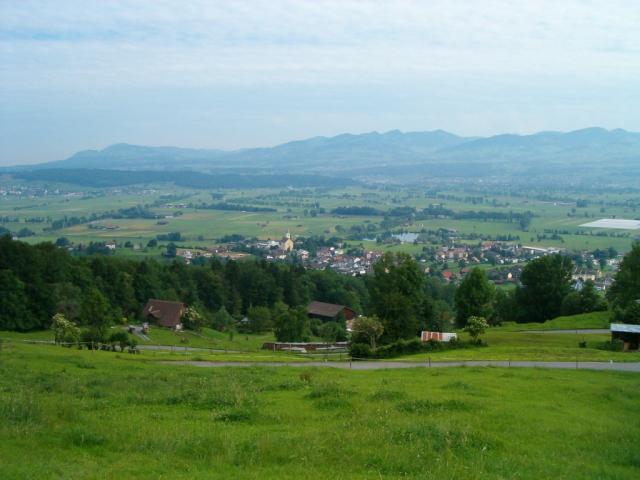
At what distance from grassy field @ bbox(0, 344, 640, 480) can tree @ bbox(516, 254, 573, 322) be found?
35395mm

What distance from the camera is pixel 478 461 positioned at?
1159 cm

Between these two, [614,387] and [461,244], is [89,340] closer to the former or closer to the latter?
[614,387]

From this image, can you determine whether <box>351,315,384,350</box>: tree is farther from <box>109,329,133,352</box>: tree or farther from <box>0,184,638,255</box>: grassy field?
<box>0,184,638,255</box>: grassy field

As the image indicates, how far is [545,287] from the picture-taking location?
5612cm

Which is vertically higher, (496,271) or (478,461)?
(478,461)

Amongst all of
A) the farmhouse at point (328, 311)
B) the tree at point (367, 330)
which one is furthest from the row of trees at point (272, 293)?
the farmhouse at point (328, 311)

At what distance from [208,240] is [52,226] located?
40.5 metres

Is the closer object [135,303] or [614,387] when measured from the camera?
[614,387]

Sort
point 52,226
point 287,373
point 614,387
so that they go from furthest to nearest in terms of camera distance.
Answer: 1. point 52,226
2. point 287,373
3. point 614,387

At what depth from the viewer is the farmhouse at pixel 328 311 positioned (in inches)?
2788

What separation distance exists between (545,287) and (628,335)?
22191mm

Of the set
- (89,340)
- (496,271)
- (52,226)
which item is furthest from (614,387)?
(52,226)

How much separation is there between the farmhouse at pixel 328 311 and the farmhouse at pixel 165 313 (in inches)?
642

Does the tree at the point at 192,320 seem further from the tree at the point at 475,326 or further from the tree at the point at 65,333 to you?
the tree at the point at 475,326
